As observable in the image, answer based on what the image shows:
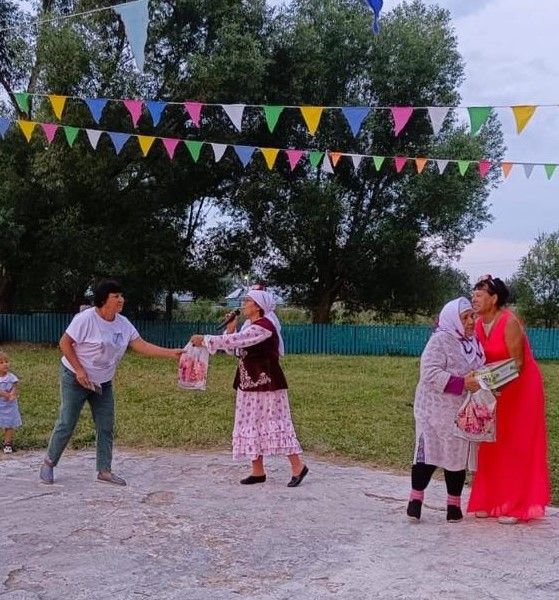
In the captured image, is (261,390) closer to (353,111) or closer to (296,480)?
(296,480)

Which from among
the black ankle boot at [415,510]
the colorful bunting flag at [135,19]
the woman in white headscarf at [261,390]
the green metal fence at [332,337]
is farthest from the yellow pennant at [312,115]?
the green metal fence at [332,337]

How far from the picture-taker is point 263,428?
5.81 m

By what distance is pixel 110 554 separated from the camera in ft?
13.5

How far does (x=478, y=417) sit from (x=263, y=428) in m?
1.83

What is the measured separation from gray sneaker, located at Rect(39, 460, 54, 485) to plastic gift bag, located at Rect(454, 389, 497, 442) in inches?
126

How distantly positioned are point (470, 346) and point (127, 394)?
7.44 m

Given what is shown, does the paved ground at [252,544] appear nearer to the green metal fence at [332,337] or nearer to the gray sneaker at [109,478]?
the gray sneaker at [109,478]

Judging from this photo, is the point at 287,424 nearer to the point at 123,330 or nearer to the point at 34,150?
the point at 123,330

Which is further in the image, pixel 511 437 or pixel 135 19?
pixel 135 19

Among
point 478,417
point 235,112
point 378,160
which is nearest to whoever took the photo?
point 478,417

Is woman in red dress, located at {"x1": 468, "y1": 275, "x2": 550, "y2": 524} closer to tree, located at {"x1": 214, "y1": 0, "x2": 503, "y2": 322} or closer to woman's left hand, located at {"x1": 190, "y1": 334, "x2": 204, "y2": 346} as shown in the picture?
woman's left hand, located at {"x1": 190, "y1": 334, "x2": 204, "y2": 346}

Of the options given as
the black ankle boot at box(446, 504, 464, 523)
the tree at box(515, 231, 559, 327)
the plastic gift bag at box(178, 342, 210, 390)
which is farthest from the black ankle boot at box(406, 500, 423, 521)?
the tree at box(515, 231, 559, 327)

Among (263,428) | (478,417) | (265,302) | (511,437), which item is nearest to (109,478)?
(263,428)

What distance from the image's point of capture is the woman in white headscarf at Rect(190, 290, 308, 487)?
5766 mm
